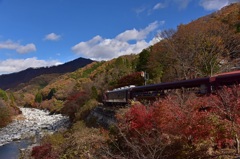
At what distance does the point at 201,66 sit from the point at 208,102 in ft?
79.7

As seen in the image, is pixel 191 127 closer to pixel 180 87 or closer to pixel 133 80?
pixel 180 87

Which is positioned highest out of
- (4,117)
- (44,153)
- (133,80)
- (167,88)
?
(133,80)

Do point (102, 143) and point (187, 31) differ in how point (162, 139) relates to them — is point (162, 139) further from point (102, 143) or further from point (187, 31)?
point (187, 31)

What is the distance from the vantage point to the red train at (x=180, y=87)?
16938 millimetres

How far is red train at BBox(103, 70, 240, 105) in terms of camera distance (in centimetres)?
1694

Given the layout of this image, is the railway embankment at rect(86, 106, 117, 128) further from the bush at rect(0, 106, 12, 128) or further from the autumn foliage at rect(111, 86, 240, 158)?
the bush at rect(0, 106, 12, 128)

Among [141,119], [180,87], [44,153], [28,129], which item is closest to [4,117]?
[28,129]

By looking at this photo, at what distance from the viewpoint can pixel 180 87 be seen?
21.1 m

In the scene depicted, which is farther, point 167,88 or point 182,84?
point 167,88

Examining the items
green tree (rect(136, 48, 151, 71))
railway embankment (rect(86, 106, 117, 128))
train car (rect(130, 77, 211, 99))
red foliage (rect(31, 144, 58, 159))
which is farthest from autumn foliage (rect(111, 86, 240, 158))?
green tree (rect(136, 48, 151, 71))

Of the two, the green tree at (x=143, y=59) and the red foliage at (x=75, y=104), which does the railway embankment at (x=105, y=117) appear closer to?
the red foliage at (x=75, y=104)

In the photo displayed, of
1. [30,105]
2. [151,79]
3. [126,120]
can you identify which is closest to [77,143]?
[126,120]

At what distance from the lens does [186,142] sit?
1353 cm

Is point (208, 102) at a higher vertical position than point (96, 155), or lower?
higher
